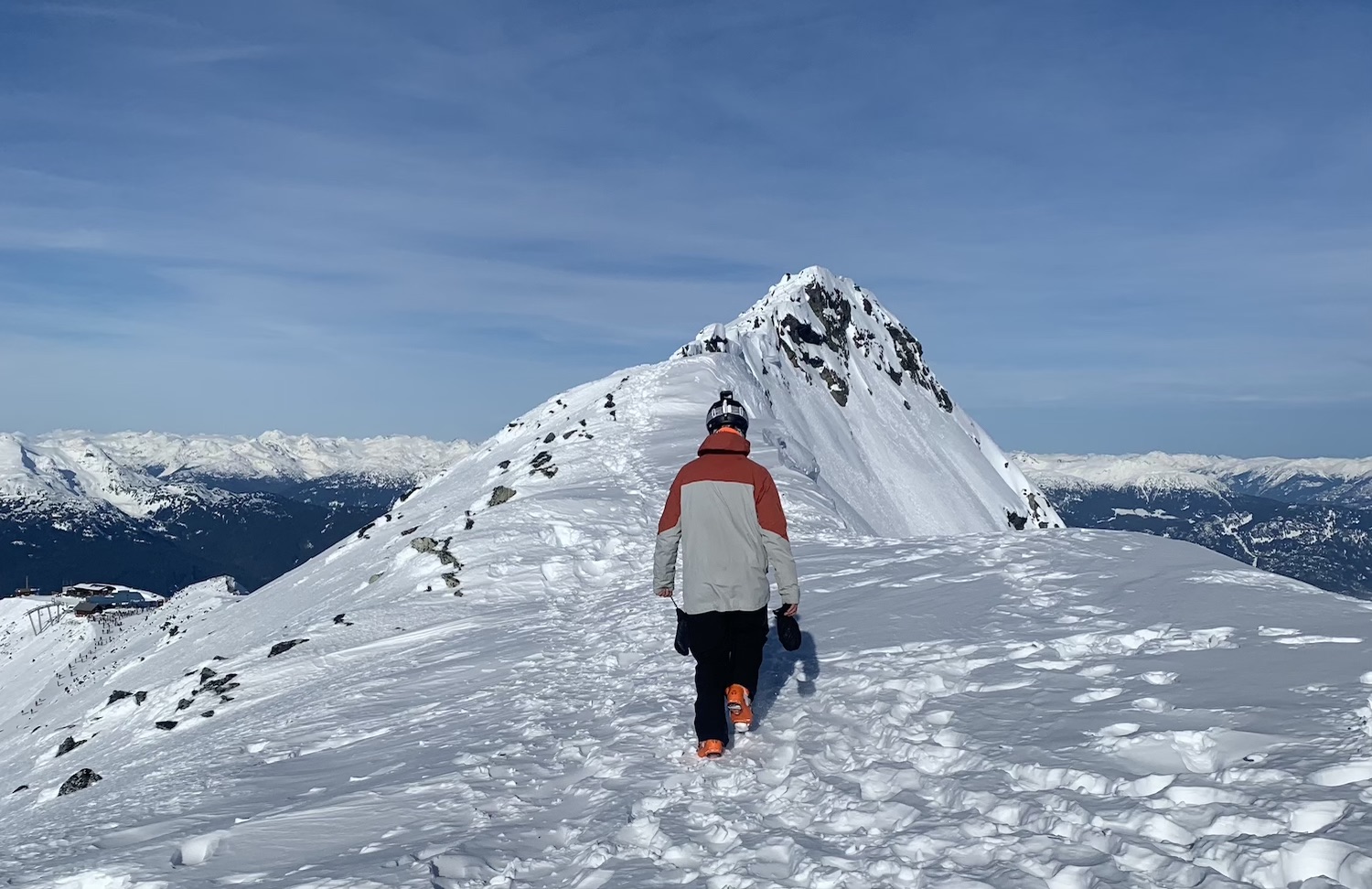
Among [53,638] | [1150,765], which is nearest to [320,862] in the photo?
[1150,765]

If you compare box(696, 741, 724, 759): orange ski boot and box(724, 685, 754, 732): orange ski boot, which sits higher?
box(724, 685, 754, 732): orange ski boot

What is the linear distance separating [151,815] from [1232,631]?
1086 cm

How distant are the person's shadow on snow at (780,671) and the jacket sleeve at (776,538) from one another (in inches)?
39.4

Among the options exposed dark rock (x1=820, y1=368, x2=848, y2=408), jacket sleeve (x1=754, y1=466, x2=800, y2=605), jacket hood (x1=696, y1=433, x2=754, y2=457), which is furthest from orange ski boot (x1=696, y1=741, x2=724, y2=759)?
exposed dark rock (x1=820, y1=368, x2=848, y2=408)

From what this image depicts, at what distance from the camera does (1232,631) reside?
29.3ft

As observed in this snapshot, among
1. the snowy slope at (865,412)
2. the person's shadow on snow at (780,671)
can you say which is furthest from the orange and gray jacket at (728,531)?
the snowy slope at (865,412)

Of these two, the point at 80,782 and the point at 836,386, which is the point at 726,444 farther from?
the point at 836,386

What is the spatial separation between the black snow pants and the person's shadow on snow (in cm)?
72

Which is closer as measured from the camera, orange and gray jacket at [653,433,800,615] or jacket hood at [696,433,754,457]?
orange and gray jacket at [653,433,800,615]

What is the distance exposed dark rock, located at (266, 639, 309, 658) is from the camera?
60.7ft

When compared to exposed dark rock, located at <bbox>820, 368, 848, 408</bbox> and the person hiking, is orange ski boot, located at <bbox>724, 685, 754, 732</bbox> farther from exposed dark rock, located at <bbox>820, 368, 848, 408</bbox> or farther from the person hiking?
exposed dark rock, located at <bbox>820, 368, 848, 408</bbox>

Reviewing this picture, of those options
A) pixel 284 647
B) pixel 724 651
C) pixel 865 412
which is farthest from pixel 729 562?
pixel 865 412

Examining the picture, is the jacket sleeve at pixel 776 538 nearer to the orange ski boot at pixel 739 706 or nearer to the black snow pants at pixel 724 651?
the black snow pants at pixel 724 651

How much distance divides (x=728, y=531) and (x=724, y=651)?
1132mm
